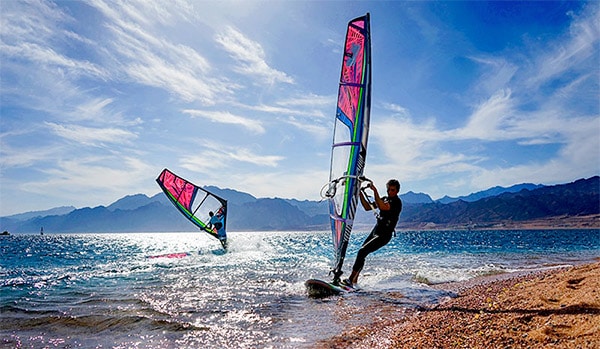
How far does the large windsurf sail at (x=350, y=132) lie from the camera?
8.78 metres

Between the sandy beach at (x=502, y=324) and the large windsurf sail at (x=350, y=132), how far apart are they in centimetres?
→ 253

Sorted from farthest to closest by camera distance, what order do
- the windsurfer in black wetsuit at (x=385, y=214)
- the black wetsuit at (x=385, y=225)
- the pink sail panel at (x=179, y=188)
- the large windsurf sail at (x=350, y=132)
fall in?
1. the pink sail panel at (x=179, y=188)
2. the large windsurf sail at (x=350, y=132)
3. the black wetsuit at (x=385, y=225)
4. the windsurfer in black wetsuit at (x=385, y=214)

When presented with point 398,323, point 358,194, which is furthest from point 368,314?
point 358,194

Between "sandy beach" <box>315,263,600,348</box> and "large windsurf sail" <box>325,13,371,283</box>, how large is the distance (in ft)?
8.30

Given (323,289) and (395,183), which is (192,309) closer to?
(323,289)

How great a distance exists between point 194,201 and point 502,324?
25.8 metres

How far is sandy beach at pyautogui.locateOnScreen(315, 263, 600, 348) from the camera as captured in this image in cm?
423

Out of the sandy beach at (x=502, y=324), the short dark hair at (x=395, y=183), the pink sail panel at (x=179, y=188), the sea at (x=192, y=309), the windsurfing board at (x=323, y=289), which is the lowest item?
the sea at (x=192, y=309)

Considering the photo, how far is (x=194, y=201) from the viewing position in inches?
1113

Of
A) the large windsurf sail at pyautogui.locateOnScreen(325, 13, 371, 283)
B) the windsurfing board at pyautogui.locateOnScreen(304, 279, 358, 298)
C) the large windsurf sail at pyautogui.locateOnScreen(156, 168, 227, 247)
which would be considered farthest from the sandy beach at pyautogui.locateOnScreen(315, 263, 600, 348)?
the large windsurf sail at pyautogui.locateOnScreen(156, 168, 227, 247)

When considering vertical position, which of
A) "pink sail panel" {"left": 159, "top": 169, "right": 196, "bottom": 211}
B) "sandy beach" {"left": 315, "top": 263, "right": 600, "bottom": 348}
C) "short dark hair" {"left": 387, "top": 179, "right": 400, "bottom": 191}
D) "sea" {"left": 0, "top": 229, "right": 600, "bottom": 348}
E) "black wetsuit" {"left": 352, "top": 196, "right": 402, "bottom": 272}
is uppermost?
"pink sail panel" {"left": 159, "top": 169, "right": 196, "bottom": 211}

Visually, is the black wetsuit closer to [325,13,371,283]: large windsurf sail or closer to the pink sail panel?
[325,13,371,283]: large windsurf sail

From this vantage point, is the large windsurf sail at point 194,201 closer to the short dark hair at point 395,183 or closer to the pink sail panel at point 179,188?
the pink sail panel at point 179,188

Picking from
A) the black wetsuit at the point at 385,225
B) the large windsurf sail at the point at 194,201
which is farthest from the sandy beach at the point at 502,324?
the large windsurf sail at the point at 194,201
